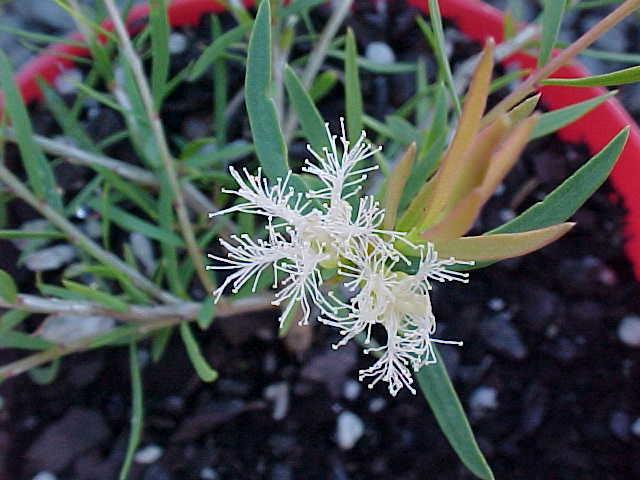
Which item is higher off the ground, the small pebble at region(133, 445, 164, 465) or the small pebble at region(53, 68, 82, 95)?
the small pebble at region(53, 68, 82, 95)

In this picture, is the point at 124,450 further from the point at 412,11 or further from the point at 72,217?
the point at 412,11

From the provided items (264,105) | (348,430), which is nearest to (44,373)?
(348,430)

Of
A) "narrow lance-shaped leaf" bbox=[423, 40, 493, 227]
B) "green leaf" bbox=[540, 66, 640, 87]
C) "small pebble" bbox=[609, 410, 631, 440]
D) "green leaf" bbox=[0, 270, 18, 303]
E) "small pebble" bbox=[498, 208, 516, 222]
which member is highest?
"narrow lance-shaped leaf" bbox=[423, 40, 493, 227]

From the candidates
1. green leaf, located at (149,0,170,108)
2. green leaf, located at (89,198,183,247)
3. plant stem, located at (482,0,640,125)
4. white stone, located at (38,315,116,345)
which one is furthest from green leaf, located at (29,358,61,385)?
plant stem, located at (482,0,640,125)

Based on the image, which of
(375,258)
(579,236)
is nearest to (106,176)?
(375,258)

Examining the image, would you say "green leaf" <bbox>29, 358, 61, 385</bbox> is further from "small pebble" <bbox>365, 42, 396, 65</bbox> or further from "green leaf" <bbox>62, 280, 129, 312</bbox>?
"small pebble" <bbox>365, 42, 396, 65</bbox>
